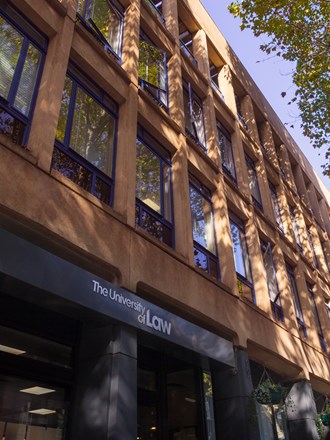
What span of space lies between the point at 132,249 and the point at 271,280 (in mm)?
7740

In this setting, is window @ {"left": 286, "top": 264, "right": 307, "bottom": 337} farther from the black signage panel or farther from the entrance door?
the black signage panel

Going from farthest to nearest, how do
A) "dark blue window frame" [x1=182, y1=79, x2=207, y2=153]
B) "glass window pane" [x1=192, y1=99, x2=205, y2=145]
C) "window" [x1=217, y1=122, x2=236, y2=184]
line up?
"window" [x1=217, y1=122, x2=236, y2=184]
"glass window pane" [x1=192, y1=99, x2=205, y2=145]
"dark blue window frame" [x1=182, y1=79, x2=207, y2=153]

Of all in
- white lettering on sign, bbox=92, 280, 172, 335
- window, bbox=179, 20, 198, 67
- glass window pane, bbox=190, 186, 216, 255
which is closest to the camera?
white lettering on sign, bbox=92, 280, 172, 335

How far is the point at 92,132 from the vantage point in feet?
29.4

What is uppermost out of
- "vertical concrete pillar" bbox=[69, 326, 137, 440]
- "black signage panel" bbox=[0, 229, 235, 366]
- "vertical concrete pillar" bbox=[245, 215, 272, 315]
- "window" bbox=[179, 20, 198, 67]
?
"window" bbox=[179, 20, 198, 67]

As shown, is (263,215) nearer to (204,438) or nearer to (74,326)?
(204,438)

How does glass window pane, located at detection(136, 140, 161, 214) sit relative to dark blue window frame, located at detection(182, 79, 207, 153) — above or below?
below

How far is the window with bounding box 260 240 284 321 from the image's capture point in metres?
13.7

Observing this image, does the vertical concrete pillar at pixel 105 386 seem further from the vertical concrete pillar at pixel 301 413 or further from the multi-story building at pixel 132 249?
the vertical concrete pillar at pixel 301 413

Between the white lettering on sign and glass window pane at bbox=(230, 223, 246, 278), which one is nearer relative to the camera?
the white lettering on sign

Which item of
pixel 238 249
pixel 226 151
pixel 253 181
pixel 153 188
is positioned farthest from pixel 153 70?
pixel 253 181

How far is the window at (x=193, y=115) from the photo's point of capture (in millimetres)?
13188

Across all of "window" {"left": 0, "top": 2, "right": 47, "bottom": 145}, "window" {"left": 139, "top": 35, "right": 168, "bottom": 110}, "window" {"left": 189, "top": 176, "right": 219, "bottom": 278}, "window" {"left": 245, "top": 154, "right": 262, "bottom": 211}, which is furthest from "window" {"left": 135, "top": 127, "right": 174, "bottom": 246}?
"window" {"left": 245, "top": 154, "right": 262, "bottom": 211}

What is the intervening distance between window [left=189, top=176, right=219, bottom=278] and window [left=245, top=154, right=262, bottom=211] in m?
4.00
